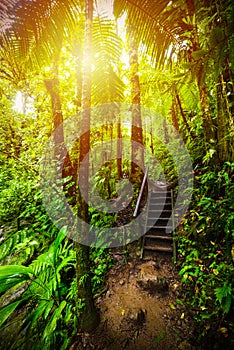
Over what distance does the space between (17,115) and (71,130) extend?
1.94 meters

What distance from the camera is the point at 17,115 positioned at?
5707mm

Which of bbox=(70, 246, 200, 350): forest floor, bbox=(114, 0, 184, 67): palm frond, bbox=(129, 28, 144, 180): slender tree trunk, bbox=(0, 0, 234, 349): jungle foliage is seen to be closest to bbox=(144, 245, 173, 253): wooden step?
bbox=(70, 246, 200, 350): forest floor

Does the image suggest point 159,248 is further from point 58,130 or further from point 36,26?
point 36,26

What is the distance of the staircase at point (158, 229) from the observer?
4.32 metres

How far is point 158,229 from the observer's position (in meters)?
4.91

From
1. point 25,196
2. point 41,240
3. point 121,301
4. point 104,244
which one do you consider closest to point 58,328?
point 121,301

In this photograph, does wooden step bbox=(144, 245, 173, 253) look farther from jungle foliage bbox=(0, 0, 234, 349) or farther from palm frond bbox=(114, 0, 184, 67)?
palm frond bbox=(114, 0, 184, 67)

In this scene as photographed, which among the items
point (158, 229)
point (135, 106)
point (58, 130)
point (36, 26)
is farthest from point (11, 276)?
point (135, 106)

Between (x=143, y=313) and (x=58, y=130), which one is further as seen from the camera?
(x=58, y=130)

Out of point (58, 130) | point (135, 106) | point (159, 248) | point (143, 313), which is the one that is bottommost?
point (143, 313)

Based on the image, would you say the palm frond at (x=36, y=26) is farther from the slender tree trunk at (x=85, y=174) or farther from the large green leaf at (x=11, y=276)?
the large green leaf at (x=11, y=276)

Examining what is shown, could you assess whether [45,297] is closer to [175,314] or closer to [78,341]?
[78,341]

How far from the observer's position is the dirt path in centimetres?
267

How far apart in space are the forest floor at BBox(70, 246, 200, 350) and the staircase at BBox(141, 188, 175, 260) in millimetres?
291
